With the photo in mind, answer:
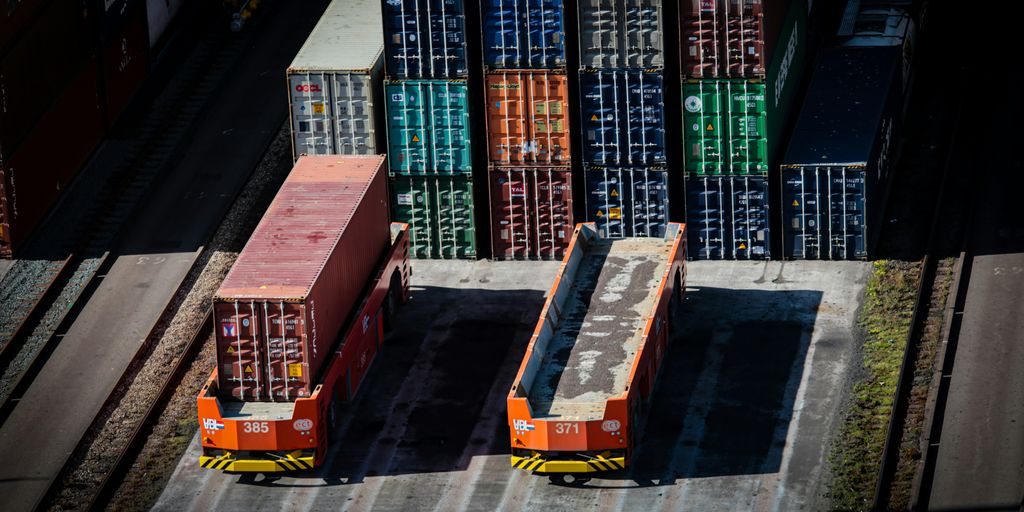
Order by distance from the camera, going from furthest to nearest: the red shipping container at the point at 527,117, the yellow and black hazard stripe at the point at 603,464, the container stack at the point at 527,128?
the red shipping container at the point at 527,117 < the container stack at the point at 527,128 < the yellow and black hazard stripe at the point at 603,464

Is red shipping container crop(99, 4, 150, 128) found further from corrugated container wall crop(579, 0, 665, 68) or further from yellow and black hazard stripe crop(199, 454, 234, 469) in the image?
yellow and black hazard stripe crop(199, 454, 234, 469)

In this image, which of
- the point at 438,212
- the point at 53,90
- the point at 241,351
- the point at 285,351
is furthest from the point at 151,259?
the point at 285,351

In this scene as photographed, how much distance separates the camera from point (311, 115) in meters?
59.6

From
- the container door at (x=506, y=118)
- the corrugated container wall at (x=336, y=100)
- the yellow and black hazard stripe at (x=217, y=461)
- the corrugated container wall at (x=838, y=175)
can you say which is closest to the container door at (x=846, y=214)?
the corrugated container wall at (x=838, y=175)

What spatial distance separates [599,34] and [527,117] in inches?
128


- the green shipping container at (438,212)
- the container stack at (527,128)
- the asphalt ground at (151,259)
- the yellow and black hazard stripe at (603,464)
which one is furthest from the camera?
the green shipping container at (438,212)

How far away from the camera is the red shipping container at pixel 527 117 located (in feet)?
191

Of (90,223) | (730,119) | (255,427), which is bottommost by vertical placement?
(90,223)

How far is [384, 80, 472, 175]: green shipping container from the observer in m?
58.8

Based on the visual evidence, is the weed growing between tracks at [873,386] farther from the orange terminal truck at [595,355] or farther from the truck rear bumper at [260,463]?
the truck rear bumper at [260,463]

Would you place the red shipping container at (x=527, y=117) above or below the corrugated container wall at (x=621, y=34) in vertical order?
below

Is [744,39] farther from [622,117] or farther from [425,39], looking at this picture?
[425,39]

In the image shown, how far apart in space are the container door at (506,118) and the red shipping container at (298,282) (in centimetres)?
424

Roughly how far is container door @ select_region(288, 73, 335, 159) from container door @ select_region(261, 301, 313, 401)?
11.5 m
